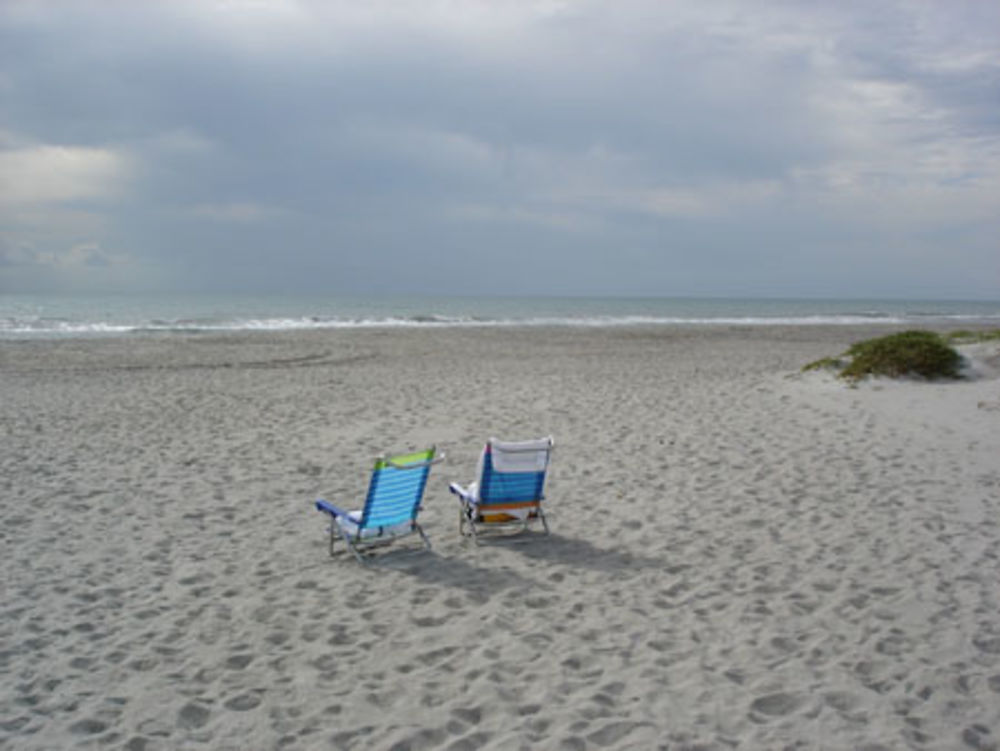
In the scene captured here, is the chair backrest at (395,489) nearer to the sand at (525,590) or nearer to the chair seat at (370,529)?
the chair seat at (370,529)

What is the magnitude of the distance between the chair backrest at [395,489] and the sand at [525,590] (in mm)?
309

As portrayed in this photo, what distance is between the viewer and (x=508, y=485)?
233 inches

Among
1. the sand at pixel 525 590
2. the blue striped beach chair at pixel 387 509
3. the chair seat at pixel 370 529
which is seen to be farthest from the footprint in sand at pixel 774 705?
the chair seat at pixel 370 529

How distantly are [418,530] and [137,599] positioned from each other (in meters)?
1.94

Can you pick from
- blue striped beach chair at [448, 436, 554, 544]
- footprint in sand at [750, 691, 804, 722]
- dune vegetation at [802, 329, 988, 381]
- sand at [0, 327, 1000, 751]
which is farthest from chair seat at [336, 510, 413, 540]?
dune vegetation at [802, 329, 988, 381]

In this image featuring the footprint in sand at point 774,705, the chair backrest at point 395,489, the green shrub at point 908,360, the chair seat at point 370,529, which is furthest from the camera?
the green shrub at point 908,360

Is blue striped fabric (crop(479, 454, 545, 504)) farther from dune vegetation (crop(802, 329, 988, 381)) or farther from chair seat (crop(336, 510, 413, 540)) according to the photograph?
dune vegetation (crop(802, 329, 988, 381))

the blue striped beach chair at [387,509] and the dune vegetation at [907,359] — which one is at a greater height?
the dune vegetation at [907,359]

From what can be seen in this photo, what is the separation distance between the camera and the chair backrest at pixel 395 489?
541 centimetres

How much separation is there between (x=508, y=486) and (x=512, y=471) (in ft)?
0.44

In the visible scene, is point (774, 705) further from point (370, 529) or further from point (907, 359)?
point (907, 359)

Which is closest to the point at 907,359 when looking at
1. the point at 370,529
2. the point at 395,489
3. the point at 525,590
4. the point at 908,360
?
the point at 908,360

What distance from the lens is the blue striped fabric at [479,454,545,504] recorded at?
19.2 feet

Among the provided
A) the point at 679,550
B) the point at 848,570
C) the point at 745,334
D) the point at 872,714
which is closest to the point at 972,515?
the point at 848,570
